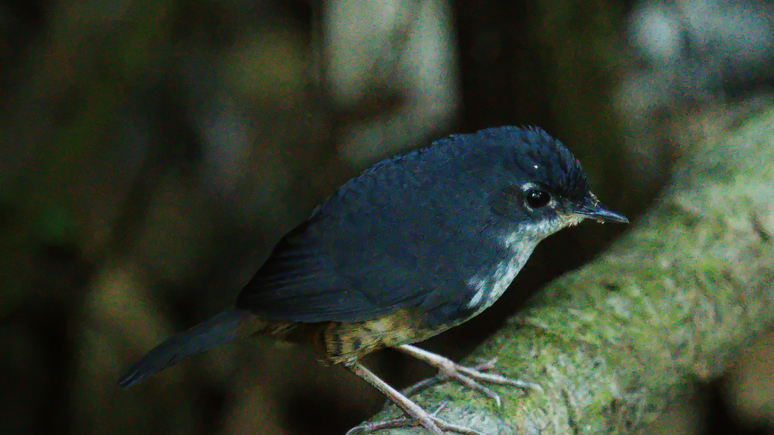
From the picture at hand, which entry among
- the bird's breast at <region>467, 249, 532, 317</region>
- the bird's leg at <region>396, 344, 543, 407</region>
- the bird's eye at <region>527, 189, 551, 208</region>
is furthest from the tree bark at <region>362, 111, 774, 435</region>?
the bird's eye at <region>527, 189, 551, 208</region>

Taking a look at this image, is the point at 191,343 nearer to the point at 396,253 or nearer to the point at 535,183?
the point at 396,253

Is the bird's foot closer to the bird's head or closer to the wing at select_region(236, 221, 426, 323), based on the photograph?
the wing at select_region(236, 221, 426, 323)

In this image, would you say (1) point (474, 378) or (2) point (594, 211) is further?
(2) point (594, 211)

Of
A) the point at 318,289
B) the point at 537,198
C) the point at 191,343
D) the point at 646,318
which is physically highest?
the point at 537,198

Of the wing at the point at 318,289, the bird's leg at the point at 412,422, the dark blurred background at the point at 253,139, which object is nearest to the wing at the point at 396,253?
the wing at the point at 318,289

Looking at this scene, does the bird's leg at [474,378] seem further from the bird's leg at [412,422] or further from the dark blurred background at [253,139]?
the dark blurred background at [253,139]

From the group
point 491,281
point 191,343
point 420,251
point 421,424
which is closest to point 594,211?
point 491,281
